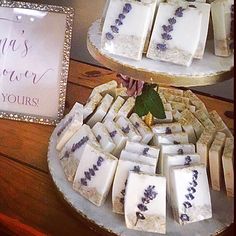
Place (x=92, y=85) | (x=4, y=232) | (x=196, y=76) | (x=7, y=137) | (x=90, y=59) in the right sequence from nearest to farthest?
(x=196, y=76)
(x=4, y=232)
(x=7, y=137)
(x=92, y=85)
(x=90, y=59)

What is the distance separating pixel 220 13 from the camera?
783 mm

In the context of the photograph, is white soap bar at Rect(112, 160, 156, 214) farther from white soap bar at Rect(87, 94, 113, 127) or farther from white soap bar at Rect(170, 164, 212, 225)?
white soap bar at Rect(87, 94, 113, 127)

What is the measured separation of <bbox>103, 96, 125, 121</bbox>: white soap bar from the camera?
0.98 m

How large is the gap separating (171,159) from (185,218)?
10 cm

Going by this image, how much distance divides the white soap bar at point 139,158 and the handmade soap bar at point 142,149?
0.03 feet

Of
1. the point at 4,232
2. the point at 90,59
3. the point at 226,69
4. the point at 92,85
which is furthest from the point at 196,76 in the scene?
the point at 90,59

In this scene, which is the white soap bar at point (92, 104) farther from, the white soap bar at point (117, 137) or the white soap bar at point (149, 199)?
the white soap bar at point (149, 199)

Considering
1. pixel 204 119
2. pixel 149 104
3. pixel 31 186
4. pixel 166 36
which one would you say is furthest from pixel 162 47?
pixel 31 186

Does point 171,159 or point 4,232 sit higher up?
point 171,159

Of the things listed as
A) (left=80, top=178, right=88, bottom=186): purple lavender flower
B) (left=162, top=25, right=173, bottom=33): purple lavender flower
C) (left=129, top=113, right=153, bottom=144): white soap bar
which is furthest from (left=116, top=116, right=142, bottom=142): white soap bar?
(left=162, top=25, right=173, bottom=33): purple lavender flower

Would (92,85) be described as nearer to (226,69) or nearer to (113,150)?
(113,150)

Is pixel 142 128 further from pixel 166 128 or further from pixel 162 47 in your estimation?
pixel 162 47

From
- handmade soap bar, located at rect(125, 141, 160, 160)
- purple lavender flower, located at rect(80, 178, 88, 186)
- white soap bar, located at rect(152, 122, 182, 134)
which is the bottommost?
purple lavender flower, located at rect(80, 178, 88, 186)

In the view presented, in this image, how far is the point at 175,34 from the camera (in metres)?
0.78
